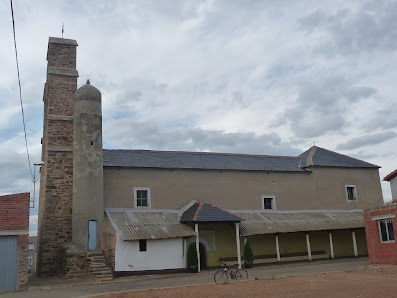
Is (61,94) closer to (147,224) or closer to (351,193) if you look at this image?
(147,224)

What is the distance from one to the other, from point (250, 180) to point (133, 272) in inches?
430

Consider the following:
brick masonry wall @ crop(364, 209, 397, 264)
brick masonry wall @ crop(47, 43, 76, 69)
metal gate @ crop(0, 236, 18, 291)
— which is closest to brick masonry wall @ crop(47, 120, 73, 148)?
brick masonry wall @ crop(47, 43, 76, 69)

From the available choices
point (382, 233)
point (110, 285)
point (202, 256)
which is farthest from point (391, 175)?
point (110, 285)

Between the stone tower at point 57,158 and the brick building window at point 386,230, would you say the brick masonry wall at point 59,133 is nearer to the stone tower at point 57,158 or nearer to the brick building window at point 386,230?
the stone tower at point 57,158

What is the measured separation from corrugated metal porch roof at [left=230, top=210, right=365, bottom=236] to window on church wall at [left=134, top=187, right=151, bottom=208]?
5929mm

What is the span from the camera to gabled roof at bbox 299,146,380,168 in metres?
30.4

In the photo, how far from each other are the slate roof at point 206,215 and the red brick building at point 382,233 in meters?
7.03

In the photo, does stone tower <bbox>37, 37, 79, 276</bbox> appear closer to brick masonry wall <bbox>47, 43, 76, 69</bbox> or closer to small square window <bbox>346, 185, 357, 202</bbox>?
brick masonry wall <bbox>47, 43, 76, 69</bbox>

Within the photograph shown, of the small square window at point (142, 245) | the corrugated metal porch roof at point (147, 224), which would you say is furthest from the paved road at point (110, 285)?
the corrugated metal porch roof at point (147, 224)

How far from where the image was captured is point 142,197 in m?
25.0

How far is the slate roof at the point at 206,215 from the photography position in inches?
890

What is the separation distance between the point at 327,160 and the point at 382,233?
1097 cm

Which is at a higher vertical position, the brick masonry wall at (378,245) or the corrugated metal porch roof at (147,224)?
the corrugated metal porch roof at (147,224)

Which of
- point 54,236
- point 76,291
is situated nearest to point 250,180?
point 54,236
